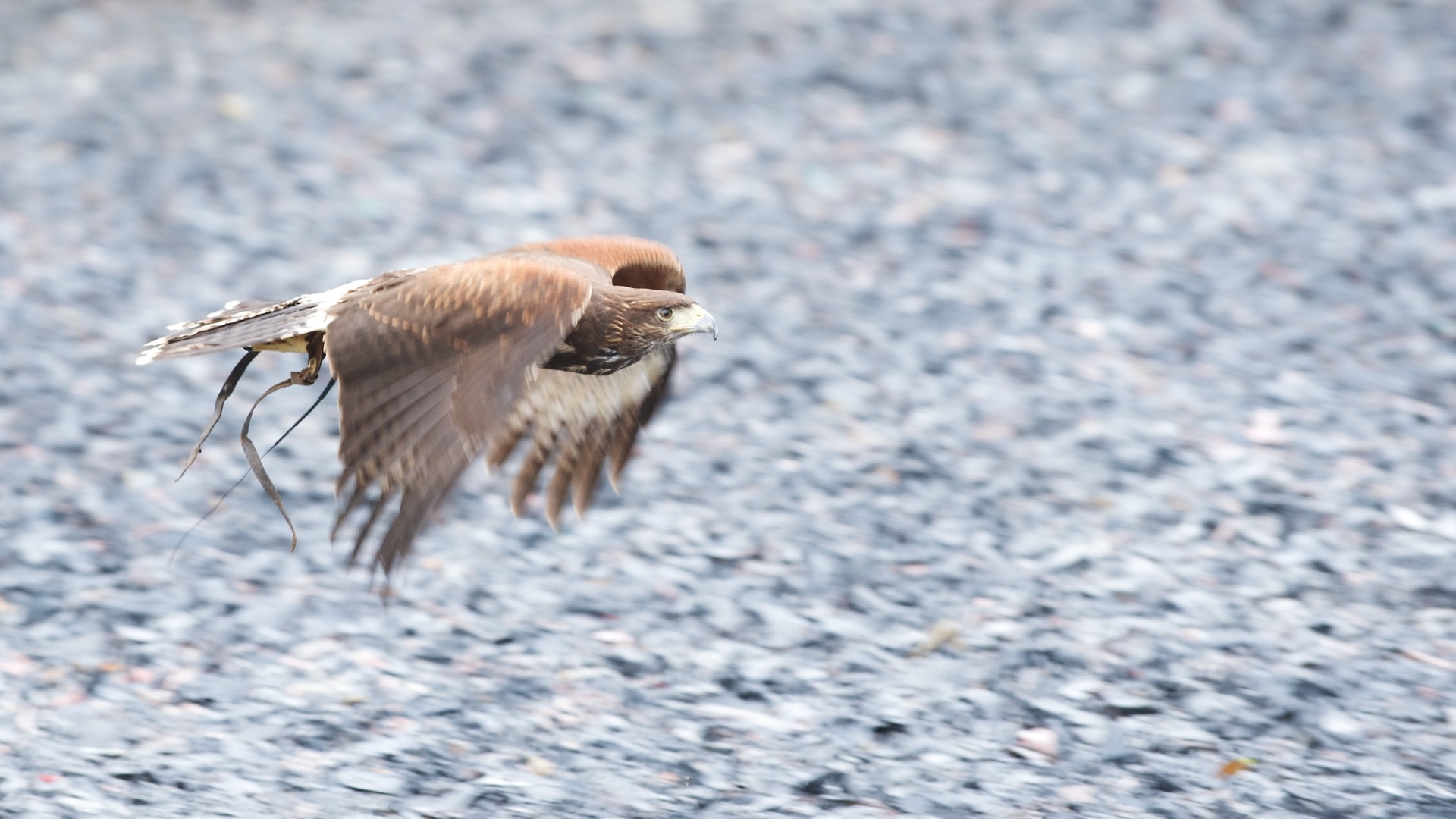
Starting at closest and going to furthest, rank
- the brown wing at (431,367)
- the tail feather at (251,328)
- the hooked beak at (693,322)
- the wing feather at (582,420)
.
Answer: the brown wing at (431,367) < the tail feather at (251,328) < the hooked beak at (693,322) < the wing feather at (582,420)

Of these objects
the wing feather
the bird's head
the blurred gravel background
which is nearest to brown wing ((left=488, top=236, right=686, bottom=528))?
the wing feather

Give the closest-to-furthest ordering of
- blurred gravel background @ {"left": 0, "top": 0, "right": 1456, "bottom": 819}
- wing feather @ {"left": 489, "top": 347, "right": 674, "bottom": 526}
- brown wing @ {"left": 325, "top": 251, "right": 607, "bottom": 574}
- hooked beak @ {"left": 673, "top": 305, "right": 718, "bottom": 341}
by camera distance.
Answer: brown wing @ {"left": 325, "top": 251, "right": 607, "bottom": 574} → blurred gravel background @ {"left": 0, "top": 0, "right": 1456, "bottom": 819} → hooked beak @ {"left": 673, "top": 305, "right": 718, "bottom": 341} → wing feather @ {"left": 489, "top": 347, "right": 674, "bottom": 526}

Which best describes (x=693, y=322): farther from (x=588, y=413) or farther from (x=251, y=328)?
(x=251, y=328)

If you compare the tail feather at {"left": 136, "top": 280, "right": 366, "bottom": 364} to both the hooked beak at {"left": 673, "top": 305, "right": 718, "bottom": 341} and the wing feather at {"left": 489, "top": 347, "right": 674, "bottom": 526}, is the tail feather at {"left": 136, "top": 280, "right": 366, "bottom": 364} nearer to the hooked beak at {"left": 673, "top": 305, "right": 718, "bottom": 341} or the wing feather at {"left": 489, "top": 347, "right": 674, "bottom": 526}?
the wing feather at {"left": 489, "top": 347, "right": 674, "bottom": 526}

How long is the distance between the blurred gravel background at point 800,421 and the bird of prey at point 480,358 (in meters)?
0.80

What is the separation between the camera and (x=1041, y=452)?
274 inches

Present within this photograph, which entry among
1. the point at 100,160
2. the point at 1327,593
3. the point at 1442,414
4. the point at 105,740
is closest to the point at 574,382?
the point at 105,740

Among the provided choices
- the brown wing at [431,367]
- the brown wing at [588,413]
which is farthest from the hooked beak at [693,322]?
the brown wing at [431,367]

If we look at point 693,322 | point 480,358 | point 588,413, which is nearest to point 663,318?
point 693,322

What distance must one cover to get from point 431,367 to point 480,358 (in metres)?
0.14

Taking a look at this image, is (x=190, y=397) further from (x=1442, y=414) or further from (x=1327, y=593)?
(x=1442, y=414)

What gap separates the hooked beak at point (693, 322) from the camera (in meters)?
5.04

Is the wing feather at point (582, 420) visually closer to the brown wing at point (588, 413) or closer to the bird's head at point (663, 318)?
the brown wing at point (588, 413)

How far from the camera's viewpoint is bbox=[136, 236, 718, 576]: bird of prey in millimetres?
4180
